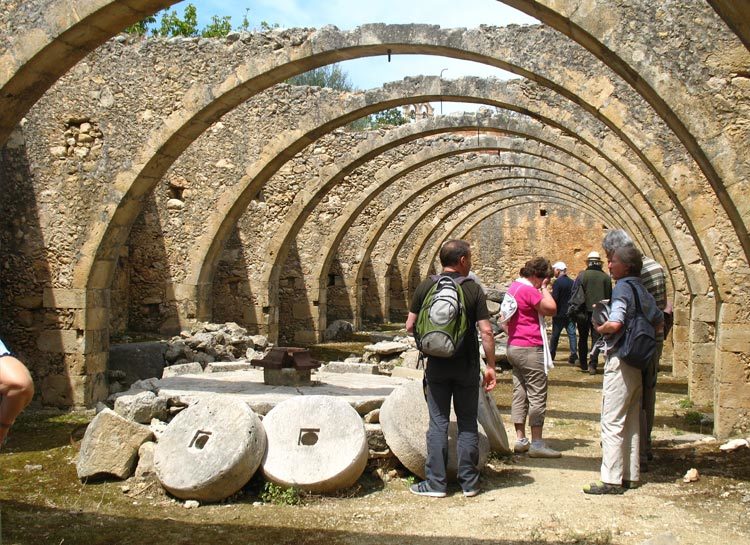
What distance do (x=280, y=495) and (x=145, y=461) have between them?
1.00m

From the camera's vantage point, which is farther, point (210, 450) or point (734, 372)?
point (734, 372)

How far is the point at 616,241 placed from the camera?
5215 mm

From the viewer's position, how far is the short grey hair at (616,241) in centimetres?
517

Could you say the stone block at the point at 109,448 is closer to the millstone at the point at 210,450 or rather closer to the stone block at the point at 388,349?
the millstone at the point at 210,450

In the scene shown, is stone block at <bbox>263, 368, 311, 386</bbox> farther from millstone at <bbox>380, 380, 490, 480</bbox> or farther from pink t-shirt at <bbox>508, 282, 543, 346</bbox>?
pink t-shirt at <bbox>508, 282, 543, 346</bbox>

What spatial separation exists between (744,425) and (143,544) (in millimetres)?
4736

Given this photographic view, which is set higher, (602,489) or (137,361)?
(137,361)

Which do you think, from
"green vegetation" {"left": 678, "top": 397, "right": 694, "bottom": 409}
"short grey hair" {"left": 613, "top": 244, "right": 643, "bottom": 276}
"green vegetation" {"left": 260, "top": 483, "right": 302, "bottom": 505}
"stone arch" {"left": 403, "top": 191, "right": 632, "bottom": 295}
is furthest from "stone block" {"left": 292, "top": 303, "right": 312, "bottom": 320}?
"short grey hair" {"left": 613, "top": 244, "right": 643, "bottom": 276}

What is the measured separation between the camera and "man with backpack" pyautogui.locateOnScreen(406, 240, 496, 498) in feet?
16.1

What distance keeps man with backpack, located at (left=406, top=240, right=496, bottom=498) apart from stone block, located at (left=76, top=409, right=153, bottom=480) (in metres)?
1.84

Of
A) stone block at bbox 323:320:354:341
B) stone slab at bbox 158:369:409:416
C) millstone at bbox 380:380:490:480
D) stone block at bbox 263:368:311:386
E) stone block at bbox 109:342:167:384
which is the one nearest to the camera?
millstone at bbox 380:380:490:480

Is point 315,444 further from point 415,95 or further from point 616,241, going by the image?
point 415,95

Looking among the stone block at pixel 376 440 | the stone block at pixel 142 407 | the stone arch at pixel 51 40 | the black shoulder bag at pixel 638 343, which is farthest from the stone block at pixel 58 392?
the black shoulder bag at pixel 638 343

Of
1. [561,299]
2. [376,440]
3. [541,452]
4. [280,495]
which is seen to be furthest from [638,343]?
[561,299]
